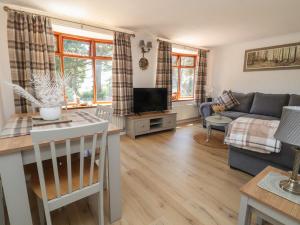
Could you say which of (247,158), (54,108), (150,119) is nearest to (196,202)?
(247,158)

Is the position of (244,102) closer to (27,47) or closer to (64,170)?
(64,170)

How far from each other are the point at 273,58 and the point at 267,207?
413cm

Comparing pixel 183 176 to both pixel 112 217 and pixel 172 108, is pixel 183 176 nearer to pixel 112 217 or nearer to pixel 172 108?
pixel 112 217

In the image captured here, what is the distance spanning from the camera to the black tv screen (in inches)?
144

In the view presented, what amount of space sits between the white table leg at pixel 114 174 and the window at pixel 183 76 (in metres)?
3.68

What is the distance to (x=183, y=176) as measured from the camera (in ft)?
7.23

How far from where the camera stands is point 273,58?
397 centimetres

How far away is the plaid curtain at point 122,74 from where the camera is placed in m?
3.36

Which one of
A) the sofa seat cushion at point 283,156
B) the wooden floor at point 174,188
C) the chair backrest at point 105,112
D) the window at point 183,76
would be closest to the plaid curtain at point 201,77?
the window at point 183,76

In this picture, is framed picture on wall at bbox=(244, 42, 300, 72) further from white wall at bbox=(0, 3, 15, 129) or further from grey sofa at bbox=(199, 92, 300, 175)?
white wall at bbox=(0, 3, 15, 129)

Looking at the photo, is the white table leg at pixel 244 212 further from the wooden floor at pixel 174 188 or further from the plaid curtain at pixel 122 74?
the plaid curtain at pixel 122 74

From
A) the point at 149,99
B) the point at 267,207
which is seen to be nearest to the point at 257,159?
the point at 267,207

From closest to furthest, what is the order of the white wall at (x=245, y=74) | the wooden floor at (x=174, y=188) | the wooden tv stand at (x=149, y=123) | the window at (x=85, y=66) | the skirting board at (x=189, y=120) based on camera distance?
the wooden floor at (x=174, y=188), the window at (x=85, y=66), the wooden tv stand at (x=149, y=123), the white wall at (x=245, y=74), the skirting board at (x=189, y=120)

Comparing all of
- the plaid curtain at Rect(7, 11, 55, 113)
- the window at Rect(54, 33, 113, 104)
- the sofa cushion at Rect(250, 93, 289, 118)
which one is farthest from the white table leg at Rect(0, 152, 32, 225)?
the sofa cushion at Rect(250, 93, 289, 118)
